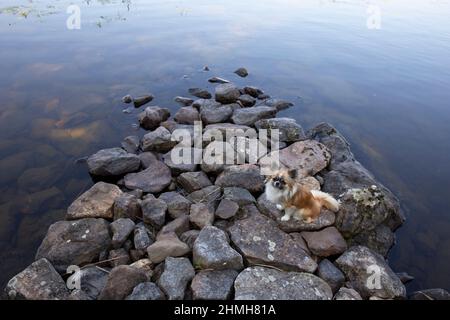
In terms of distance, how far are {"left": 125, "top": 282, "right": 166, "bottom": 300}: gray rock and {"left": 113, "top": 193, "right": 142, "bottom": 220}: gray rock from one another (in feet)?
6.39

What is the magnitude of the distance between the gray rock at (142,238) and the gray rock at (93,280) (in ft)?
2.38

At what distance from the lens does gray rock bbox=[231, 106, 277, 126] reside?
34.9 feet

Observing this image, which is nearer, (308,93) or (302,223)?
(302,223)

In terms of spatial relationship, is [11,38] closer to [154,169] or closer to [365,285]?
[154,169]

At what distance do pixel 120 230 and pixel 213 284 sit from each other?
7.15 ft

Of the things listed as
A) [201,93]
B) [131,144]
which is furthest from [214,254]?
[201,93]

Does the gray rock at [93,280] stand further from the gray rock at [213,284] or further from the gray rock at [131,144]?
the gray rock at [131,144]

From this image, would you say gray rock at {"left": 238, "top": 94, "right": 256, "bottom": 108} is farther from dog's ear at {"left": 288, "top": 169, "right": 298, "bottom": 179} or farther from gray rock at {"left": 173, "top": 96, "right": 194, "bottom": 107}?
dog's ear at {"left": 288, "top": 169, "right": 298, "bottom": 179}

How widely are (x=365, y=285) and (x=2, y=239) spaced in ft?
23.5

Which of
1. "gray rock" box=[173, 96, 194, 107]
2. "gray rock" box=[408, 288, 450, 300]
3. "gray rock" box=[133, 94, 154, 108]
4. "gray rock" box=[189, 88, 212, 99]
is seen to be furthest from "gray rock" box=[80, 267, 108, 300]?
"gray rock" box=[189, 88, 212, 99]

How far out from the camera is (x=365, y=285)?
18.8 feet

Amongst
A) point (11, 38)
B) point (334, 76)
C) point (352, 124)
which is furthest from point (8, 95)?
point (334, 76)

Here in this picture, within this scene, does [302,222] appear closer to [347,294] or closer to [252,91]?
[347,294]

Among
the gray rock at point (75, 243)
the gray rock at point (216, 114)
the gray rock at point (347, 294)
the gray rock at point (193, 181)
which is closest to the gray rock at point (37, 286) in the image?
the gray rock at point (75, 243)
